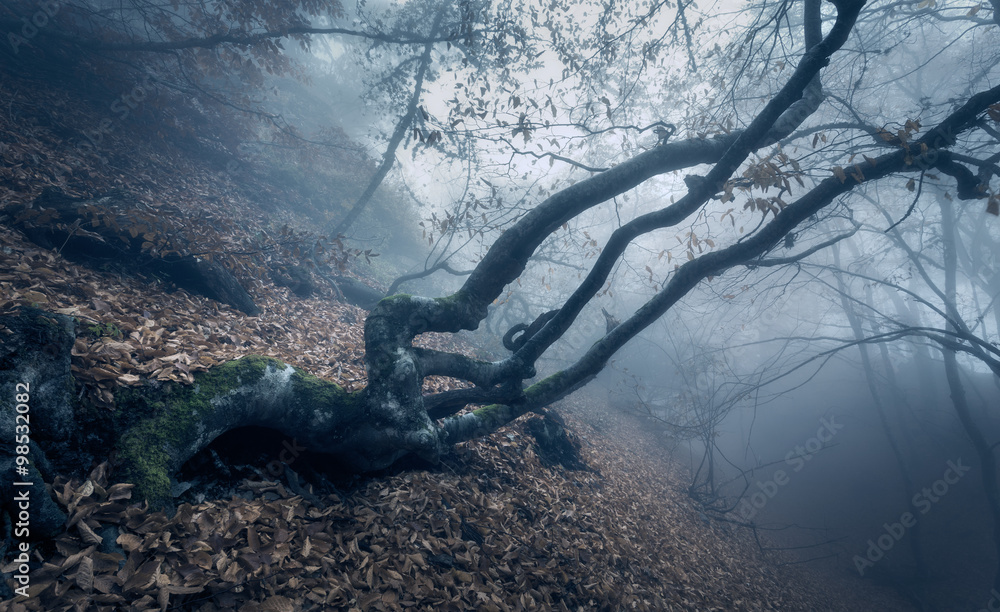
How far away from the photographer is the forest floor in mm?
2018

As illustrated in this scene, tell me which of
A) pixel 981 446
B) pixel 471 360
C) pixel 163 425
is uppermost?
pixel 981 446

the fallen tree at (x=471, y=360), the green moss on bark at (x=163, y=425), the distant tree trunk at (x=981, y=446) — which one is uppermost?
the distant tree trunk at (x=981, y=446)

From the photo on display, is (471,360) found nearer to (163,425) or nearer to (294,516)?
(294,516)

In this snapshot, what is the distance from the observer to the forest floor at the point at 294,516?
79.4 inches

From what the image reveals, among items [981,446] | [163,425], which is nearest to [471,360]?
[163,425]

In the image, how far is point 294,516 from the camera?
2.84 metres

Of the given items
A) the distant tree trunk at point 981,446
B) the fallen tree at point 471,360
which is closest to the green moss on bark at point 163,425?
the fallen tree at point 471,360

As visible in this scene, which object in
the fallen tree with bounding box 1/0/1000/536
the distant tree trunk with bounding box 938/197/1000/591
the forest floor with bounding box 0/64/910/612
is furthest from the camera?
the distant tree trunk with bounding box 938/197/1000/591

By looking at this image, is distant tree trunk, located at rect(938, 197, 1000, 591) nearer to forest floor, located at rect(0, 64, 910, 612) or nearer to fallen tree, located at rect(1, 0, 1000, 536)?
forest floor, located at rect(0, 64, 910, 612)

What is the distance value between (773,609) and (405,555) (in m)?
7.30

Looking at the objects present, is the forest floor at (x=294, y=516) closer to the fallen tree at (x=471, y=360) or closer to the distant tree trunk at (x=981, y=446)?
the fallen tree at (x=471, y=360)

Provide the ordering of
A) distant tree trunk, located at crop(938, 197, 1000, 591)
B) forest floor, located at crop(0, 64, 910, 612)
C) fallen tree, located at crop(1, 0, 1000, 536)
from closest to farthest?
forest floor, located at crop(0, 64, 910, 612) → fallen tree, located at crop(1, 0, 1000, 536) → distant tree trunk, located at crop(938, 197, 1000, 591)

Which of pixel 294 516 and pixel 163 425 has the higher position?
pixel 163 425

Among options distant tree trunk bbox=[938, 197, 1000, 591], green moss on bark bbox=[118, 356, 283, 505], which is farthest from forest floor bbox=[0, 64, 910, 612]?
distant tree trunk bbox=[938, 197, 1000, 591]
